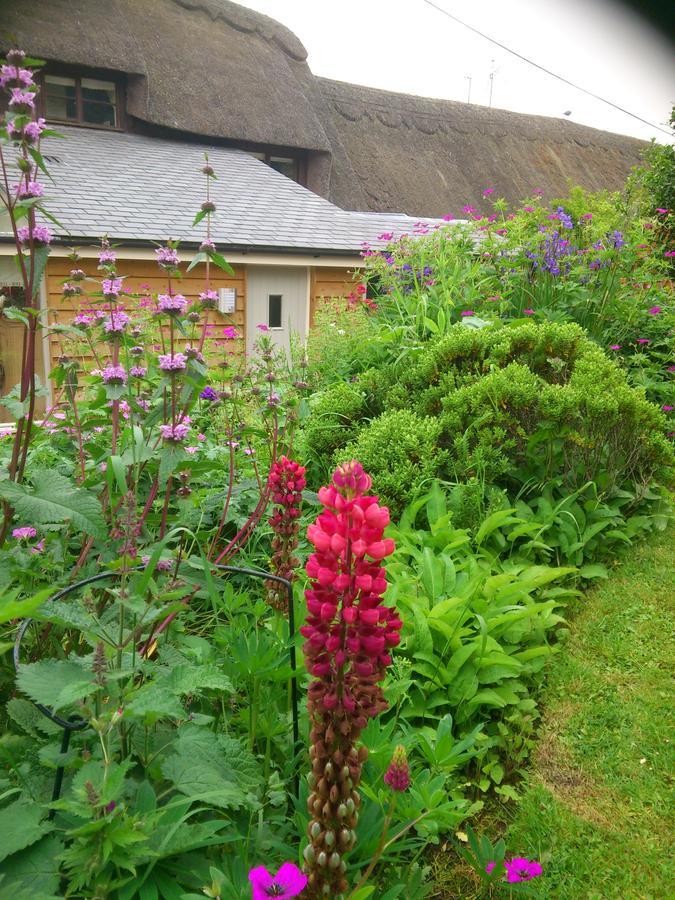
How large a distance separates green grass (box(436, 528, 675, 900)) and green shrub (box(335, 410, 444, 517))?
102cm

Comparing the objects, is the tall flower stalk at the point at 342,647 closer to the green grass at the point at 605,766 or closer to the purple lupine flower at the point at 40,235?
the green grass at the point at 605,766

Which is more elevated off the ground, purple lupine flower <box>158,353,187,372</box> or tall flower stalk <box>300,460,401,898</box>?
purple lupine flower <box>158,353,187,372</box>

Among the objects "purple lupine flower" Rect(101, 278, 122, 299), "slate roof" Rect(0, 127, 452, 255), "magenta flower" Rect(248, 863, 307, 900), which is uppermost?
"slate roof" Rect(0, 127, 452, 255)

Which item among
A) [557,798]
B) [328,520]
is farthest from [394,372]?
[328,520]

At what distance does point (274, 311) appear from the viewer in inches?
488

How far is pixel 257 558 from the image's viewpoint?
10.6 ft

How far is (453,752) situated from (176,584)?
0.88m

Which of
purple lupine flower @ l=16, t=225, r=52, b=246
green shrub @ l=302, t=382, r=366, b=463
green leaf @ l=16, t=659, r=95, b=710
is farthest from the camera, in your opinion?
green shrub @ l=302, t=382, r=366, b=463

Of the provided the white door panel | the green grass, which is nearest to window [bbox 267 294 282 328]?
the white door panel

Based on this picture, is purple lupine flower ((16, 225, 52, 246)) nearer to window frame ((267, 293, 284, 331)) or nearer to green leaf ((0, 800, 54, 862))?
green leaf ((0, 800, 54, 862))

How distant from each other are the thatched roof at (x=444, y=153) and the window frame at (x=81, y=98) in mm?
5118

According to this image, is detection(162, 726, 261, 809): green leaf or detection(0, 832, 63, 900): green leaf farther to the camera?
detection(162, 726, 261, 809): green leaf

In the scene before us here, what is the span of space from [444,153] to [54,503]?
826 inches

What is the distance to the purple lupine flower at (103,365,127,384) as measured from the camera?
2010 millimetres
